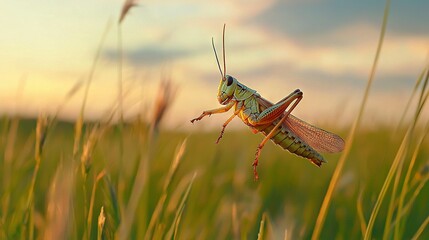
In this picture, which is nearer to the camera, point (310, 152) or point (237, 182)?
point (310, 152)

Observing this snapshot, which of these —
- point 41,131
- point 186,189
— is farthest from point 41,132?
point 186,189

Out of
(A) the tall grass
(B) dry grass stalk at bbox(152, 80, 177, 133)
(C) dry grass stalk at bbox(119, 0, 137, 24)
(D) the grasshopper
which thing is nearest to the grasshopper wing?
(D) the grasshopper

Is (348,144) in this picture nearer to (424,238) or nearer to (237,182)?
(237,182)

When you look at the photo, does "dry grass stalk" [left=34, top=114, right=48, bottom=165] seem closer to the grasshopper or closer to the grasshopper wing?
the grasshopper

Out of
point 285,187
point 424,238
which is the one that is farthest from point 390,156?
point 424,238

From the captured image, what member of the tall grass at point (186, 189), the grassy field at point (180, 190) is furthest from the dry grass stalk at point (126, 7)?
the grassy field at point (180, 190)

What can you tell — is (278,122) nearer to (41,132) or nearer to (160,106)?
(41,132)
